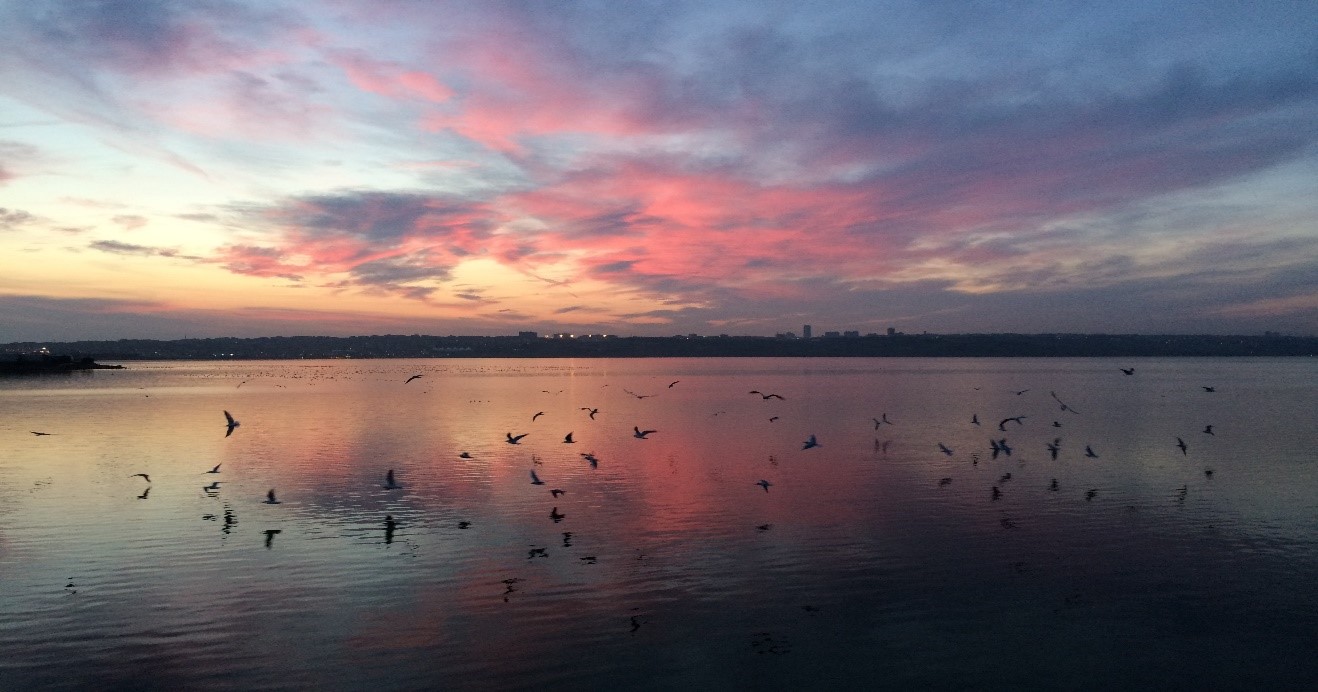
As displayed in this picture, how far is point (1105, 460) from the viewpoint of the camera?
35.5m

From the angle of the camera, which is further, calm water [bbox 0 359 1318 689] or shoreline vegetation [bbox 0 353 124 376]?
shoreline vegetation [bbox 0 353 124 376]

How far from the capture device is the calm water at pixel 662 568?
13117mm

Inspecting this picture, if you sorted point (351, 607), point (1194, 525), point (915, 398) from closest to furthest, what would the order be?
point (351, 607), point (1194, 525), point (915, 398)

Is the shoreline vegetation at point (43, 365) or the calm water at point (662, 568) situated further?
the shoreline vegetation at point (43, 365)

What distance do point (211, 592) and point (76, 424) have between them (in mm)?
44901

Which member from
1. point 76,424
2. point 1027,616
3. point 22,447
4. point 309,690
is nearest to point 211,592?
point 309,690

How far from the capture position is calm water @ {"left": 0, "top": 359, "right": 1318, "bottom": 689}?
13.1m

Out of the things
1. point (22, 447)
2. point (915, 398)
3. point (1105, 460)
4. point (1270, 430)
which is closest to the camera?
point (1105, 460)

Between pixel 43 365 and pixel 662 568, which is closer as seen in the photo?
pixel 662 568

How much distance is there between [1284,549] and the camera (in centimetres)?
1998

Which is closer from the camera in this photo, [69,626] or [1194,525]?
[69,626]

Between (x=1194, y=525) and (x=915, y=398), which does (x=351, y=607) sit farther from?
(x=915, y=398)

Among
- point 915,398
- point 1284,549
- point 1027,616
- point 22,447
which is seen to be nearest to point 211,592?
point 1027,616

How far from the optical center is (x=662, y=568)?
721 inches
